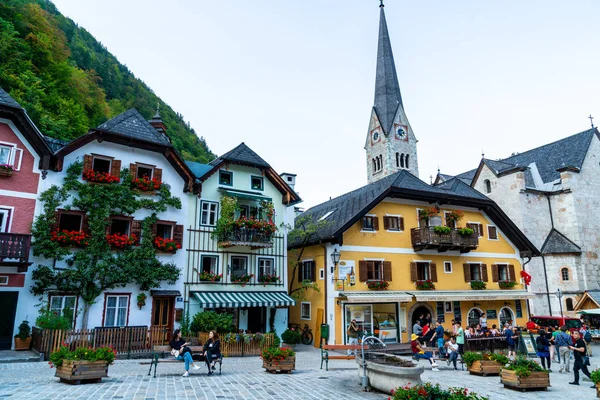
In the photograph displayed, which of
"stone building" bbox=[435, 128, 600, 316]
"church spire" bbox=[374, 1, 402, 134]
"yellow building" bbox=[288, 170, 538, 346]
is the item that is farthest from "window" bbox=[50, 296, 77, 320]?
"church spire" bbox=[374, 1, 402, 134]

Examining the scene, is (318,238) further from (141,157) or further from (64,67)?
(64,67)

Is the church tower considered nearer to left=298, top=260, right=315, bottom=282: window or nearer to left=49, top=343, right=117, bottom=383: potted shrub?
left=298, top=260, right=315, bottom=282: window

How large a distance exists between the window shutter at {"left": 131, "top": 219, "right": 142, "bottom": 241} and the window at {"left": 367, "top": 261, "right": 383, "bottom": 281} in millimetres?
12908

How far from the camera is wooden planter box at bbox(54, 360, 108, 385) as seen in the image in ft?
36.5

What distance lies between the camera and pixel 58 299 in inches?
724

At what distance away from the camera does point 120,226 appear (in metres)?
20.7

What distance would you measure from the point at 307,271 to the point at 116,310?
37.7 ft

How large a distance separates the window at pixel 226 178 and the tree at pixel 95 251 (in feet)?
13.0

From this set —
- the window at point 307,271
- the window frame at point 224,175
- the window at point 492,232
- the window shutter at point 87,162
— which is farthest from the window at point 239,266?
the window at point 492,232

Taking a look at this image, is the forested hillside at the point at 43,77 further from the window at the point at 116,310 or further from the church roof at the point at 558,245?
the church roof at the point at 558,245

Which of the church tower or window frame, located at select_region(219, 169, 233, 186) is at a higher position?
the church tower

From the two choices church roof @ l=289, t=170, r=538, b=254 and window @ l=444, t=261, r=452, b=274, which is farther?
window @ l=444, t=261, r=452, b=274

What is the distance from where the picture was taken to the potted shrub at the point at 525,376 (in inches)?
474

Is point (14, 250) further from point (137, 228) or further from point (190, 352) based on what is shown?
point (190, 352)
